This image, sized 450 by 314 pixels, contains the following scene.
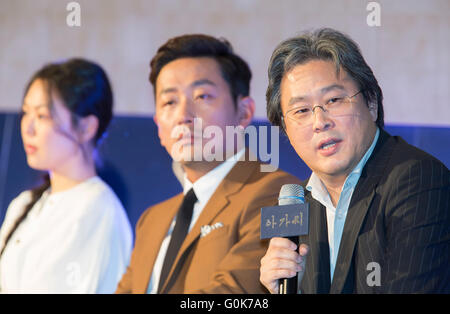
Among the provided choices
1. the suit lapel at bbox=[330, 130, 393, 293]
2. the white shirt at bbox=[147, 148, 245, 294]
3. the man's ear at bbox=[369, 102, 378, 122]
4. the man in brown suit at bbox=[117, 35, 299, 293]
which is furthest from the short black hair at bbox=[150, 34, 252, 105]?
the suit lapel at bbox=[330, 130, 393, 293]

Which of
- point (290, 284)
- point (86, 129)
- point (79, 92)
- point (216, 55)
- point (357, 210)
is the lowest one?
point (290, 284)

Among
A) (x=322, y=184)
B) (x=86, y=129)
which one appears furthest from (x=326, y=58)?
(x=86, y=129)

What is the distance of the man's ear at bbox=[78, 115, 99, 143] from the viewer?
308 cm

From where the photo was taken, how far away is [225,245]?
7.96 ft

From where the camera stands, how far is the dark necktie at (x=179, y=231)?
253 centimetres

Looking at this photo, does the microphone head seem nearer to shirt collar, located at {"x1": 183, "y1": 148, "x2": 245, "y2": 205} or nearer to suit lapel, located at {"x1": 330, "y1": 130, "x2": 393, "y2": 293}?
suit lapel, located at {"x1": 330, "y1": 130, "x2": 393, "y2": 293}

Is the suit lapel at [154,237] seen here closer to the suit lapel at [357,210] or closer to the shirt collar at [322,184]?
the shirt collar at [322,184]

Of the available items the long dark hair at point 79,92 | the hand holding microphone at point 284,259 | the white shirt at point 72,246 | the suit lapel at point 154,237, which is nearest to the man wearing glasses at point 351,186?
the hand holding microphone at point 284,259

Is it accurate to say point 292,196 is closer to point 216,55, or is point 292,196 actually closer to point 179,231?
point 179,231

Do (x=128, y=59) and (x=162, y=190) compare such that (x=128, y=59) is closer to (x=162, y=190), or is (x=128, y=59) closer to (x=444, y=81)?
(x=162, y=190)

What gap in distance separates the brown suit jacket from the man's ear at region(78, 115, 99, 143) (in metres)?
0.66

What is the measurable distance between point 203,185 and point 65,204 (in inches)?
30.0

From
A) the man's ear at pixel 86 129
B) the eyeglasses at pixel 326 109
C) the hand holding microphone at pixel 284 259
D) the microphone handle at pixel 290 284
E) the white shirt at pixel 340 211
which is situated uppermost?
the man's ear at pixel 86 129

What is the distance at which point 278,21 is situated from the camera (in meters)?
2.90
